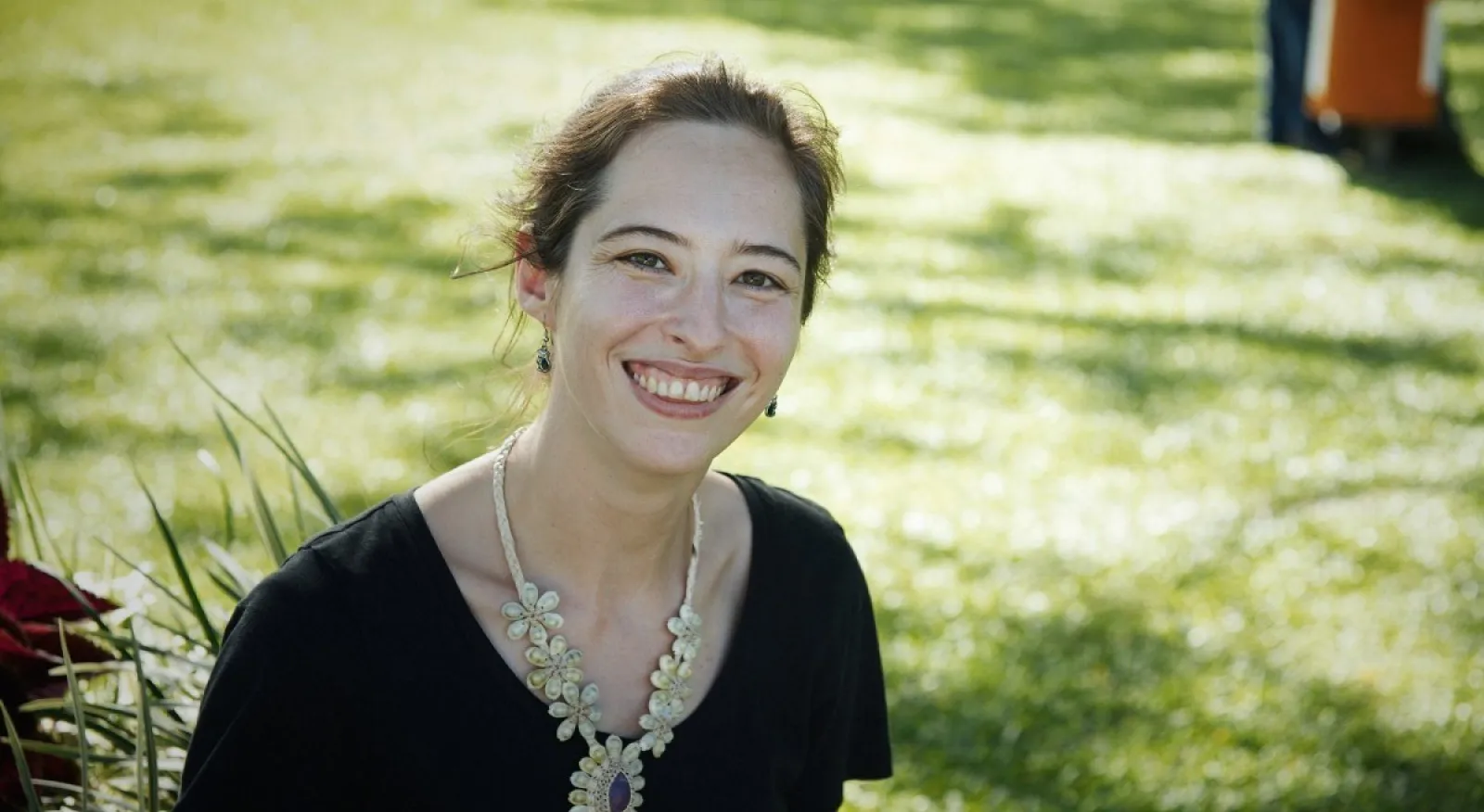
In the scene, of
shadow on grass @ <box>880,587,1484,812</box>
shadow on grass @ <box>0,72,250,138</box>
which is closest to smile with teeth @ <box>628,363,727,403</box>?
shadow on grass @ <box>880,587,1484,812</box>

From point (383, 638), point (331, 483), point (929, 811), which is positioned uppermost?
point (383, 638)

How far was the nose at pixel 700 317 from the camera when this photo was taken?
2105 millimetres

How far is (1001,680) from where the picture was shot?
14.3 feet

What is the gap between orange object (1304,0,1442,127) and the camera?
9.21m

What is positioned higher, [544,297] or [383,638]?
[544,297]

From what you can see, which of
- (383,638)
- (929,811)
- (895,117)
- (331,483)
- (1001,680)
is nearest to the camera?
(383,638)

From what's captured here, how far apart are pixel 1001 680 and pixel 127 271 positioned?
480 centimetres

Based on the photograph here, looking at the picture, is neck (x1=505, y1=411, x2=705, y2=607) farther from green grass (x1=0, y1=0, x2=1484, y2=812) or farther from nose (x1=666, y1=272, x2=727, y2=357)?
green grass (x1=0, y1=0, x2=1484, y2=812)

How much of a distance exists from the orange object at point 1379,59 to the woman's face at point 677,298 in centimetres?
807

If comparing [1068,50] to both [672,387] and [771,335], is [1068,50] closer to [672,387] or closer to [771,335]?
[771,335]

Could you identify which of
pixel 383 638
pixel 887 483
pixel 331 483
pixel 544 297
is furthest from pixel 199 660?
pixel 887 483

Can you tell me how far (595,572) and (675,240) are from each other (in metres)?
0.48

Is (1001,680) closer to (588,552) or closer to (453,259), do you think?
(588,552)

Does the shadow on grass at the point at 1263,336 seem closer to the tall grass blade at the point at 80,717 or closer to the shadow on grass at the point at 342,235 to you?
the shadow on grass at the point at 342,235
